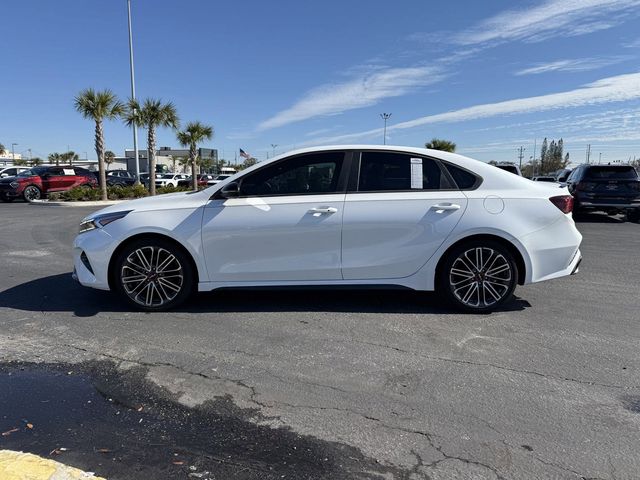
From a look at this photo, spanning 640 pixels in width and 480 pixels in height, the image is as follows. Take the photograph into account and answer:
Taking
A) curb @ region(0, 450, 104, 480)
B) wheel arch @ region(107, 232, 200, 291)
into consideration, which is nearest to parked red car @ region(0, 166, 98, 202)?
wheel arch @ region(107, 232, 200, 291)

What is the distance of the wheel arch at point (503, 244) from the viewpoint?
4.70m

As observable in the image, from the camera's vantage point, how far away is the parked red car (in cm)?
2141

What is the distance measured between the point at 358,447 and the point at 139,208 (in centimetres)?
329

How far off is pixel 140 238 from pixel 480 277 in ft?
11.3

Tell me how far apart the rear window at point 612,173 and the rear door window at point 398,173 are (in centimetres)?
1091

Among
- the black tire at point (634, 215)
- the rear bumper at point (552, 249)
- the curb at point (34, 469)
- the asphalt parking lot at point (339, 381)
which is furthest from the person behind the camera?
the black tire at point (634, 215)

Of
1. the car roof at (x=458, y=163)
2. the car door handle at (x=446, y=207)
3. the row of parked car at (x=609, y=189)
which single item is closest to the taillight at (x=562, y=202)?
the car roof at (x=458, y=163)

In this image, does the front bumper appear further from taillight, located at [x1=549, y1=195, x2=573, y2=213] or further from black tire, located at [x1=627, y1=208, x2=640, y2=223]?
black tire, located at [x1=627, y1=208, x2=640, y2=223]

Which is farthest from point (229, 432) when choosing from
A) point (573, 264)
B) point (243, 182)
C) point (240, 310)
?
point (573, 264)

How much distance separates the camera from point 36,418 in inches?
114

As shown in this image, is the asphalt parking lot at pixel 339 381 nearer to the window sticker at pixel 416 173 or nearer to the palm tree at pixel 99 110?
the window sticker at pixel 416 173

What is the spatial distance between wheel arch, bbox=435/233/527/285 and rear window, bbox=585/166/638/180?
10.6 m

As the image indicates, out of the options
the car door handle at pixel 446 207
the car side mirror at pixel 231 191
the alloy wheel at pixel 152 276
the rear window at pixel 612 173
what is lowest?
the alloy wheel at pixel 152 276

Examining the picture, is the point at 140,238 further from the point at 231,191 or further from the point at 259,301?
the point at 259,301
